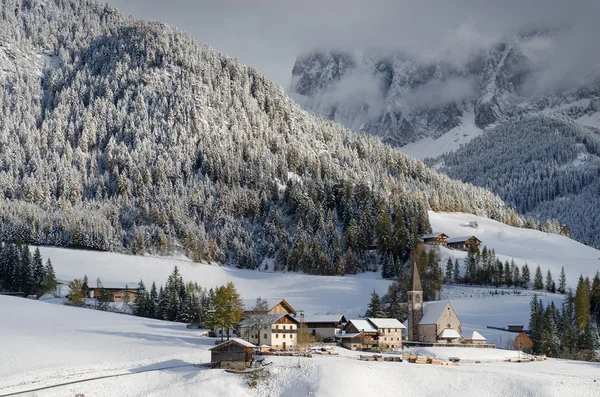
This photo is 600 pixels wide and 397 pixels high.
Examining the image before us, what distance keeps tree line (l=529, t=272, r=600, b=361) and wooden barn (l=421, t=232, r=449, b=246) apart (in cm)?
5901

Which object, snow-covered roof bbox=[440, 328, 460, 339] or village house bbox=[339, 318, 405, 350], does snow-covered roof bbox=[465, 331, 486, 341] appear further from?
village house bbox=[339, 318, 405, 350]

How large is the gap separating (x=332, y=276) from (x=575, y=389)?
94.1 m

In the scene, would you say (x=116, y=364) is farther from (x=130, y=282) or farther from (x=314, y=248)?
(x=314, y=248)

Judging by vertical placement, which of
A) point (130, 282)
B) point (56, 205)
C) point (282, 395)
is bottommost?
point (282, 395)

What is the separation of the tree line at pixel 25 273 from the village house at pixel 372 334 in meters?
61.6

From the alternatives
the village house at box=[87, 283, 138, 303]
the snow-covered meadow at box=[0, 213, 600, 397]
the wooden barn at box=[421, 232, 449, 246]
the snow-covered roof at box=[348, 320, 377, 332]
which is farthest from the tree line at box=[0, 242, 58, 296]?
the wooden barn at box=[421, 232, 449, 246]

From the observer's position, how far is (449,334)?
106 m

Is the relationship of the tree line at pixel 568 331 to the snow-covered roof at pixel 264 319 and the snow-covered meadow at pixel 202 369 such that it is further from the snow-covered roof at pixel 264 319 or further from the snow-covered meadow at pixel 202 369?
the snow-covered roof at pixel 264 319

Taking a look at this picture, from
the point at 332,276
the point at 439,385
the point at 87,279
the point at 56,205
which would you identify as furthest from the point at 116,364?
the point at 56,205

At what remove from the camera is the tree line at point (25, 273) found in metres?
141

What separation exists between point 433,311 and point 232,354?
39.2m

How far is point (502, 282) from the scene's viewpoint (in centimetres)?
15362

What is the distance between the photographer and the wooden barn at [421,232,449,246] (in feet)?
595

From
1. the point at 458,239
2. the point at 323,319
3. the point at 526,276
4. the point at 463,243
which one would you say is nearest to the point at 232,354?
the point at 323,319
